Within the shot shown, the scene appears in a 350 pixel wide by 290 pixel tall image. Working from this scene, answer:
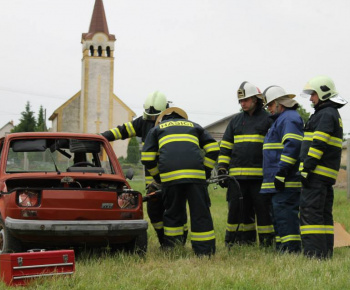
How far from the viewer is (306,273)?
545cm

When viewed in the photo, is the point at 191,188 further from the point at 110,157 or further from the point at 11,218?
the point at 11,218

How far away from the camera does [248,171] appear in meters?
7.59

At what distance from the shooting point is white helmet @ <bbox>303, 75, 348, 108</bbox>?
22.2 ft

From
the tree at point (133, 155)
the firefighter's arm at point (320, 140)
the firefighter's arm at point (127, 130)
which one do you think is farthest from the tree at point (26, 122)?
the firefighter's arm at point (320, 140)

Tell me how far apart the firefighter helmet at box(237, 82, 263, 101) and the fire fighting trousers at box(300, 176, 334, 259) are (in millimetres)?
1471

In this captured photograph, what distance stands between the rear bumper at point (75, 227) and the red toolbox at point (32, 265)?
790 millimetres

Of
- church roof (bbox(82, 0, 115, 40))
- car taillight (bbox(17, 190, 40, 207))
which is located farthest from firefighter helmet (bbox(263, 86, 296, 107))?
church roof (bbox(82, 0, 115, 40))

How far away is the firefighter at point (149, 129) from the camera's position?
769 centimetres

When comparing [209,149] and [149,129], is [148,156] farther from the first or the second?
[149,129]

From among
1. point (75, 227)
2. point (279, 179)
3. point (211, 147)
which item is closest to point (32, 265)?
point (75, 227)

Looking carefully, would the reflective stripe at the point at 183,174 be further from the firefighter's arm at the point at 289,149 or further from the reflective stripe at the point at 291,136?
the reflective stripe at the point at 291,136

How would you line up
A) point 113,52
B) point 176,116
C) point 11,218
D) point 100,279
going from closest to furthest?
1. point 100,279
2. point 11,218
3. point 176,116
4. point 113,52

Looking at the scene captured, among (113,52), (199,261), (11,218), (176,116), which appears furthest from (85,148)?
(113,52)

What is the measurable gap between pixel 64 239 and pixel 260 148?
9.10ft
